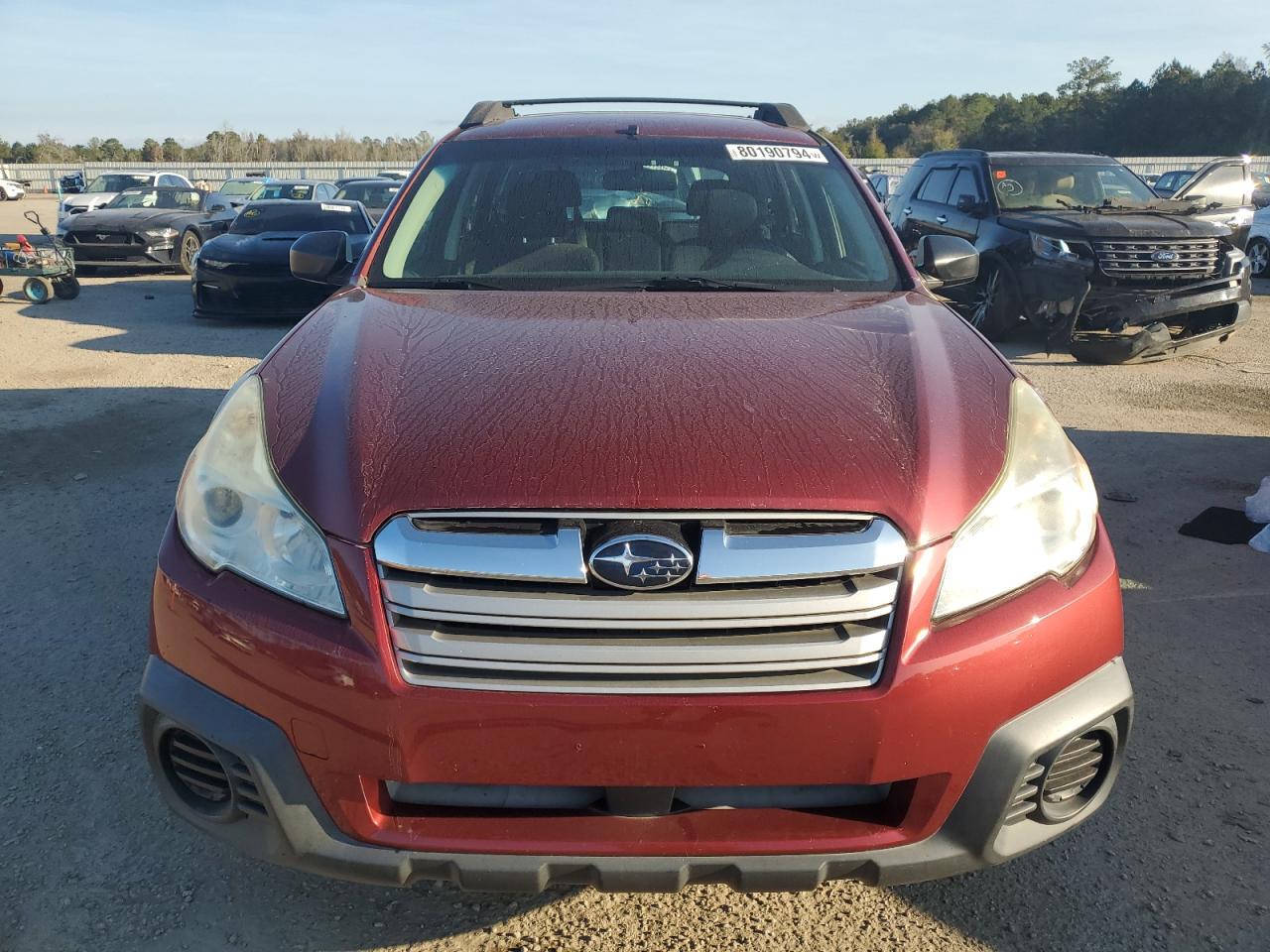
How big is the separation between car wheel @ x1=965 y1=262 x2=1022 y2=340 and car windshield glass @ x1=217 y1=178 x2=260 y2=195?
15469 millimetres

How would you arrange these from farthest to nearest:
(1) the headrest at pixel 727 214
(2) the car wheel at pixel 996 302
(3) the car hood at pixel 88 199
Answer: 1. (3) the car hood at pixel 88 199
2. (2) the car wheel at pixel 996 302
3. (1) the headrest at pixel 727 214

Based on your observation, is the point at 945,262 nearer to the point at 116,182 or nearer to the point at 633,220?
the point at 633,220

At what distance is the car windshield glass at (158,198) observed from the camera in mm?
16141

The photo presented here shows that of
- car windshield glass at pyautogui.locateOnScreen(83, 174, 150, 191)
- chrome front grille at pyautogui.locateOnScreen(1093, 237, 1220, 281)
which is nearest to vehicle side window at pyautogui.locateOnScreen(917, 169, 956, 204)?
chrome front grille at pyautogui.locateOnScreen(1093, 237, 1220, 281)

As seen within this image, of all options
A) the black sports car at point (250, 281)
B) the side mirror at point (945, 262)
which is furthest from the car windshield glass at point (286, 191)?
the side mirror at point (945, 262)

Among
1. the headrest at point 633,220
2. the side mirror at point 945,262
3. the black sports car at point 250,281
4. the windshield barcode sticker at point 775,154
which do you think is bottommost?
the black sports car at point 250,281

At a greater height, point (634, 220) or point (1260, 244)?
point (634, 220)

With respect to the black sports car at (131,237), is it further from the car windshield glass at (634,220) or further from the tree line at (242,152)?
the tree line at (242,152)

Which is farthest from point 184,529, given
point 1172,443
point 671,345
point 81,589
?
point 1172,443

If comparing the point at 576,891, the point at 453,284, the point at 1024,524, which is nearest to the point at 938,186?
the point at 453,284

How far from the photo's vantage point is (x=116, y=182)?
71.1 feet

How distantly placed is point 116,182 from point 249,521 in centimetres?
2309

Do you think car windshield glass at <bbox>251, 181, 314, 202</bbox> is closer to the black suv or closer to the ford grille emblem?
the black suv

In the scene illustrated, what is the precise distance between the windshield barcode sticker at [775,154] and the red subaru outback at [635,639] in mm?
1581
